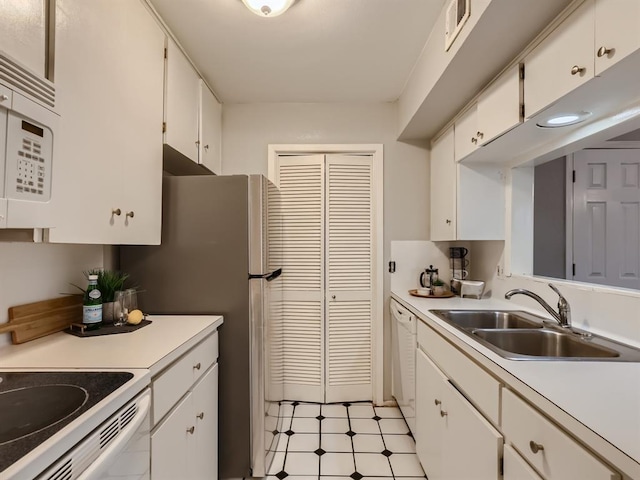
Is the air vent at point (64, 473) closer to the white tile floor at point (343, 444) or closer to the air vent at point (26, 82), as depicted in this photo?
the air vent at point (26, 82)

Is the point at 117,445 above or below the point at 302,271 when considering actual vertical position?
below

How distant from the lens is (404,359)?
2.14 metres

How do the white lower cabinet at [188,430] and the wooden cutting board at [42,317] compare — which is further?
the wooden cutting board at [42,317]

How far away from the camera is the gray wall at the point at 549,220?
2168mm

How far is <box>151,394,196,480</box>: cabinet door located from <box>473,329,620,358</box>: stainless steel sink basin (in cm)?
125

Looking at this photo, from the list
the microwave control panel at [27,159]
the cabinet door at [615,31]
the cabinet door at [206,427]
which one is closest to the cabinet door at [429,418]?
the cabinet door at [206,427]

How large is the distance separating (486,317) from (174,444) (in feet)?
5.32

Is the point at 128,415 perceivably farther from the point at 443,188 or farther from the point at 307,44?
the point at 443,188

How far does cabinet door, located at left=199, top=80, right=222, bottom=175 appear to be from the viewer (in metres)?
2.15

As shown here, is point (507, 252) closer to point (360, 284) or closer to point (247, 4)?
point (360, 284)

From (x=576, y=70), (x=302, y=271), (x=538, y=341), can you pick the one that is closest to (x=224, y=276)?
(x=302, y=271)

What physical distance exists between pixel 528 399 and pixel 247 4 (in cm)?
184

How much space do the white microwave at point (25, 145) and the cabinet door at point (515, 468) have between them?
1485mm

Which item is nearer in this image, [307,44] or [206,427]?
[206,427]
